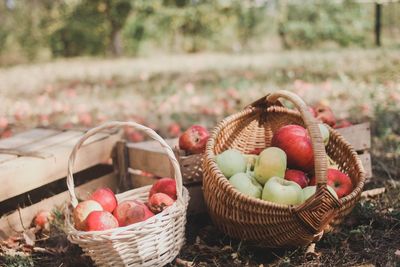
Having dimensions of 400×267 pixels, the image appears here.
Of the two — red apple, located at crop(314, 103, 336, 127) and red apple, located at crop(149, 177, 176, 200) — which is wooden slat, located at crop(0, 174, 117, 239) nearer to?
red apple, located at crop(149, 177, 176, 200)

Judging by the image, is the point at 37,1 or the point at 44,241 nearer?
the point at 44,241

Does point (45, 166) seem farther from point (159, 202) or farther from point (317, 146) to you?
point (317, 146)

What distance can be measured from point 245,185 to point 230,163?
0.62 ft

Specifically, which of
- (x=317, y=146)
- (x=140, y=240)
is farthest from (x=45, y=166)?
(x=317, y=146)

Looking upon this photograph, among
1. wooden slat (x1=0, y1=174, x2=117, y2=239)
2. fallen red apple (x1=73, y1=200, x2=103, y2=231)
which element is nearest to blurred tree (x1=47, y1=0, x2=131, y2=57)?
wooden slat (x1=0, y1=174, x2=117, y2=239)

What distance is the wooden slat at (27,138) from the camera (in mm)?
3382

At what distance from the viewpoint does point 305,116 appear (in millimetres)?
2312

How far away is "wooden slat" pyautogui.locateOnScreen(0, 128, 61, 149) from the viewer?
3.38 metres

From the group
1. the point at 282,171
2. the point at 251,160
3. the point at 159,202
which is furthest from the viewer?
the point at 251,160

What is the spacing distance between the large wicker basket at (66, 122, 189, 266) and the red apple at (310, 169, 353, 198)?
0.83m

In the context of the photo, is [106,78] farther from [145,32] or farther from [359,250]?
[359,250]

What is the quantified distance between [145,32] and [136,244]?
1196 cm

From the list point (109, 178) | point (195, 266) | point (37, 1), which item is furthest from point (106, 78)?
point (37, 1)

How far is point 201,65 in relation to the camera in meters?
9.62
